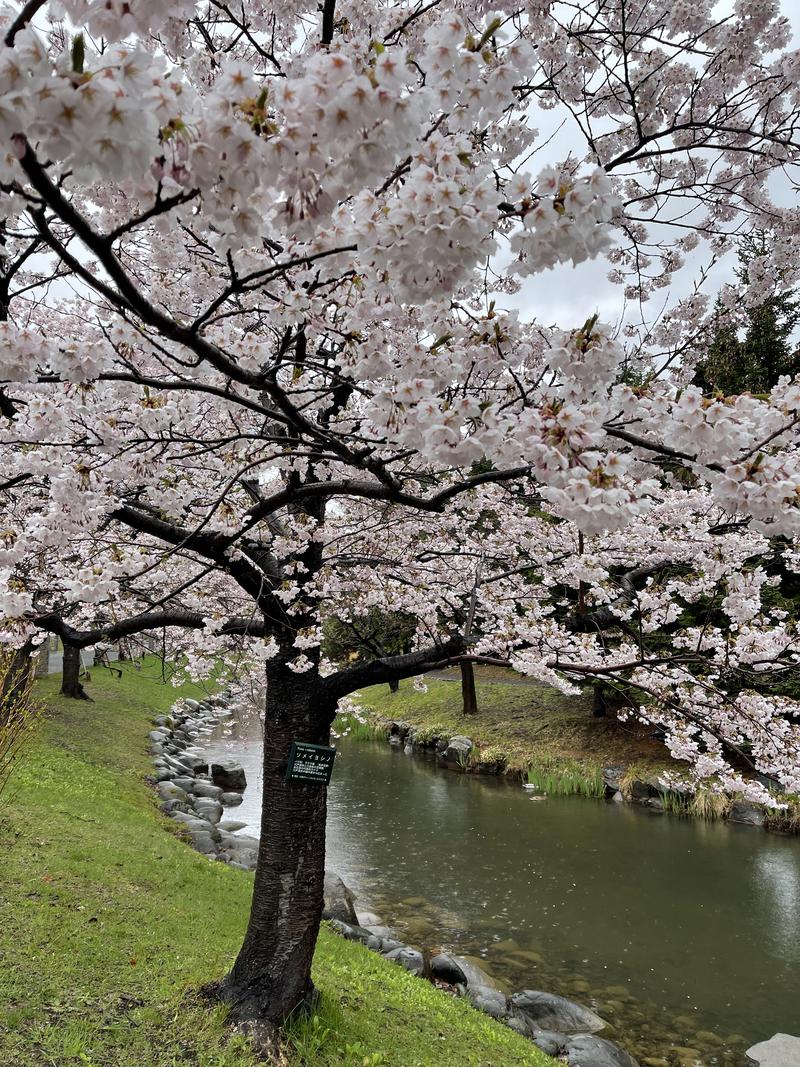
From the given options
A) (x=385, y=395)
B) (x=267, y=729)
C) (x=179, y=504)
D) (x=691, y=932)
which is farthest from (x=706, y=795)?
(x=385, y=395)

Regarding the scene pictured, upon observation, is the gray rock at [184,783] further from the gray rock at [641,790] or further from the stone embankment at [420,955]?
the gray rock at [641,790]

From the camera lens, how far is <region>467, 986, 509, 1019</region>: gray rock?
5.68 m

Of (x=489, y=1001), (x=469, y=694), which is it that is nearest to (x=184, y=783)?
(x=489, y=1001)

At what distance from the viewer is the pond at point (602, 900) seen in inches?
250

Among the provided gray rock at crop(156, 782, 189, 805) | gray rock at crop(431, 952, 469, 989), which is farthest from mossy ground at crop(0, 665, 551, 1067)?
gray rock at crop(156, 782, 189, 805)

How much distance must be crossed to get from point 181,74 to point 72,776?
9610mm

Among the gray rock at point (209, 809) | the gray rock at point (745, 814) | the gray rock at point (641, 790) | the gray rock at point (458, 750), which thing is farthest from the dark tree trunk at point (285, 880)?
the gray rock at point (458, 750)

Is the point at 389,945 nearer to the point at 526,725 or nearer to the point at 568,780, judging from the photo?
the point at 568,780

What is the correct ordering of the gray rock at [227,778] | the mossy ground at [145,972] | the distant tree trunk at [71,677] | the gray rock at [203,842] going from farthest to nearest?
the distant tree trunk at [71,677] → the gray rock at [227,778] → the gray rock at [203,842] → the mossy ground at [145,972]

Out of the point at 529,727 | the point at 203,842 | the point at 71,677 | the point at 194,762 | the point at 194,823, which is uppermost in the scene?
the point at 71,677

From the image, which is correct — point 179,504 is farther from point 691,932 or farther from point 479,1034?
point 691,932

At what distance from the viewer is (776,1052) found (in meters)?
5.43

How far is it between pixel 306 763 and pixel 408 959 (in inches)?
137

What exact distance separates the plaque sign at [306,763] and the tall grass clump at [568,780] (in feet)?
34.9
